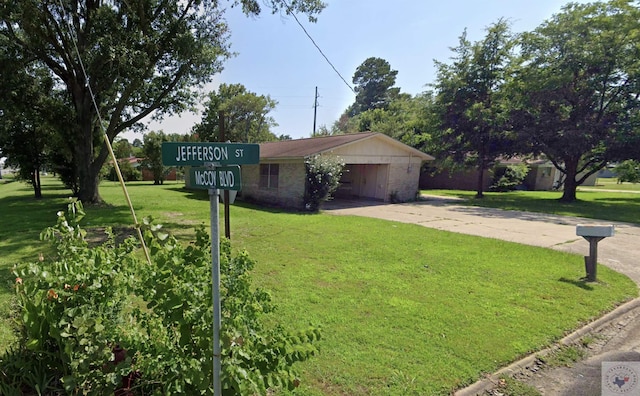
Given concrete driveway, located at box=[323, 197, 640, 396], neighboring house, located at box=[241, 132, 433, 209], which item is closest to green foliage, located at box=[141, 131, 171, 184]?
neighboring house, located at box=[241, 132, 433, 209]

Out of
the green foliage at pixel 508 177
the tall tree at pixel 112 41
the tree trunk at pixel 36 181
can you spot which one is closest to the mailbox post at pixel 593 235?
the tall tree at pixel 112 41

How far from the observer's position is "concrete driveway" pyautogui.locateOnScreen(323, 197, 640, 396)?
2959 mm

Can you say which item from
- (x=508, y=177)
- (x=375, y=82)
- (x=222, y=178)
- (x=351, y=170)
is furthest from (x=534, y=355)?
(x=375, y=82)

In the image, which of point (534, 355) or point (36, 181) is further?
point (36, 181)

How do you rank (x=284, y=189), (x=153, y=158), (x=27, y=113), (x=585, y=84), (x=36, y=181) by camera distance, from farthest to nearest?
(x=153, y=158)
(x=36, y=181)
(x=585, y=84)
(x=284, y=189)
(x=27, y=113)

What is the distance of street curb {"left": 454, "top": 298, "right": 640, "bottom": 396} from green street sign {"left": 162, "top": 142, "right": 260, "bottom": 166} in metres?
2.58

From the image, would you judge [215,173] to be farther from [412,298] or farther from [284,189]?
[284,189]

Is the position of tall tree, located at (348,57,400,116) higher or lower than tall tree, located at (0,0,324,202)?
higher

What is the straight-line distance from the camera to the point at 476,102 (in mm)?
20547

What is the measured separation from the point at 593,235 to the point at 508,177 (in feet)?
81.4

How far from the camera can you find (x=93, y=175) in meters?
14.4

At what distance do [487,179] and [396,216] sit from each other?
1880 cm

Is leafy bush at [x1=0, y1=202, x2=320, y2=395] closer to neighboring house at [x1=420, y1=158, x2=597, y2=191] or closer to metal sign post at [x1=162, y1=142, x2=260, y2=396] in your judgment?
metal sign post at [x1=162, y1=142, x2=260, y2=396]

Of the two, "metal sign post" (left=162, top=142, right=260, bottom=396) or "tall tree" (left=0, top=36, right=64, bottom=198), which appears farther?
"tall tree" (left=0, top=36, right=64, bottom=198)
